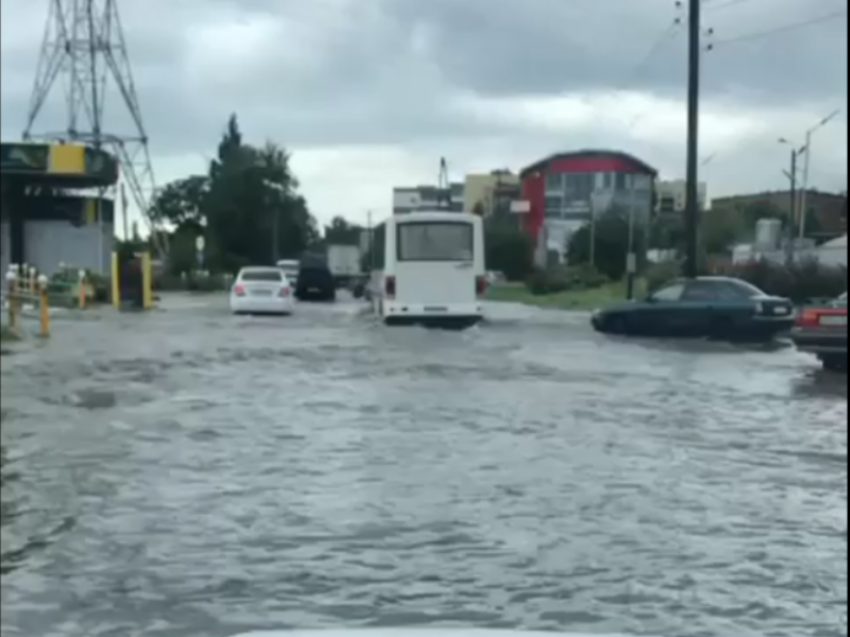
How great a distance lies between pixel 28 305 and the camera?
130 ft

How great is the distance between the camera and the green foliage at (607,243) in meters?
15.1

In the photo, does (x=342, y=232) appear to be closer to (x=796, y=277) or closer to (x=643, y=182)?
(x=796, y=277)

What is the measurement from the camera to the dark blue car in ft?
87.4

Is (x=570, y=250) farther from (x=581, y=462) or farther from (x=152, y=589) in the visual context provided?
(x=152, y=589)

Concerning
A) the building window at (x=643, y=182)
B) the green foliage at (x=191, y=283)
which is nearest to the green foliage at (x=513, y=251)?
the building window at (x=643, y=182)

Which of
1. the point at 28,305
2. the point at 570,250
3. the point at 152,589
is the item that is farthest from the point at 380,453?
the point at 28,305

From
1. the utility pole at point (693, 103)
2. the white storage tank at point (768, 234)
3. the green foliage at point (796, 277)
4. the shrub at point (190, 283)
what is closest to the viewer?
the utility pole at point (693, 103)

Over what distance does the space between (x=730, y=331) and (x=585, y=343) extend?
2.54 metres

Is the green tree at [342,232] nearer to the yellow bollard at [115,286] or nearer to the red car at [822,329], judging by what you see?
the red car at [822,329]

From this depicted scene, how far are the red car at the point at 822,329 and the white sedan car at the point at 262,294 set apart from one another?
1596 cm

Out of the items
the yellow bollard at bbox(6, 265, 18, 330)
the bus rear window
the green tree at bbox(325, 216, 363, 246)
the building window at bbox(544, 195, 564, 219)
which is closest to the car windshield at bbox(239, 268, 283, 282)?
the bus rear window

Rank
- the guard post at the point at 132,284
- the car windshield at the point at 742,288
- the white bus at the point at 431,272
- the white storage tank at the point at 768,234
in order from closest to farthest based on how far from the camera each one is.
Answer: the white storage tank at the point at 768,234 < the car windshield at the point at 742,288 < the guard post at the point at 132,284 < the white bus at the point at 431,272

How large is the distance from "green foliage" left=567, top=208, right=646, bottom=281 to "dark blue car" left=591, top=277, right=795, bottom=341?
7250 millimetres

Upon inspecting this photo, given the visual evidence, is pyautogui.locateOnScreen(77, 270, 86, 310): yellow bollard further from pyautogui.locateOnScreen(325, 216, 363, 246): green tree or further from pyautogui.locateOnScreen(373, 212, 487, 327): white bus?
pyautogui.locateOnScreen(325, 216, 363, 246): green tree
